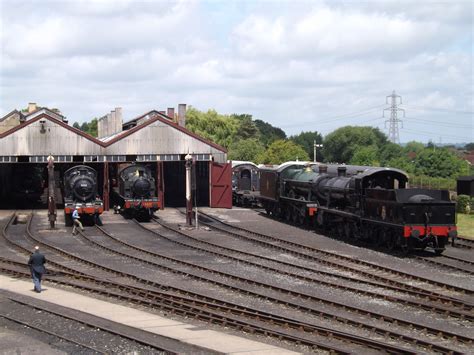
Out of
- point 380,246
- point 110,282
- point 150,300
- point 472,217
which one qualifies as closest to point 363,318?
point 150,300

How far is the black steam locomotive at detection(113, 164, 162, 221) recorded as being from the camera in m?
41.7

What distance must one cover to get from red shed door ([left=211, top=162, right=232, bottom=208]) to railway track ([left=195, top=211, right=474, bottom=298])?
11.5m

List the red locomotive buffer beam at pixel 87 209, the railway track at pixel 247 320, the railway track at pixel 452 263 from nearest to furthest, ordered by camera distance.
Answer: the railway track at pixel 247 320, the railway track at pixel 452 263, the red locomotive buffer beam at pixel 87 209

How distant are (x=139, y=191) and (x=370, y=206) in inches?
650

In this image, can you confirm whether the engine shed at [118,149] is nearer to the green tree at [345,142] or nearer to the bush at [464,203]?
the bush at [464,203]

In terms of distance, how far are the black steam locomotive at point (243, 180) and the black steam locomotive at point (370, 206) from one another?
37.8 ft

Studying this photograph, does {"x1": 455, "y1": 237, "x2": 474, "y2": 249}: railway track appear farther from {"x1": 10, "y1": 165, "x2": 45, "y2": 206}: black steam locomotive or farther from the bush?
{"x1": 10, "y1": 165, "x2": 45, "y2": 206}: black steam locomotive

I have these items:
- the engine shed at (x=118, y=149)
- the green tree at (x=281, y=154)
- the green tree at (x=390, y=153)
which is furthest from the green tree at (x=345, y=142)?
the engine shed at (x=118, y=149)

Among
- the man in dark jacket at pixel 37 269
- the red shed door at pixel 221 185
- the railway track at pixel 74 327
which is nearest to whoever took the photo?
the railway track at pixel 74 327

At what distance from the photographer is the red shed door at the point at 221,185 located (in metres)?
50.0

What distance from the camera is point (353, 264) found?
86.7 ft

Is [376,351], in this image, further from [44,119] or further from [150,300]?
[44,119]

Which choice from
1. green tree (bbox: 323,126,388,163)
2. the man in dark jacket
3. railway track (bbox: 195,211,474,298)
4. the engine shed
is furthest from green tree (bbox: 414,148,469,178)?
the man in dark jacket

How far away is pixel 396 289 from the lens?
68.3ft
